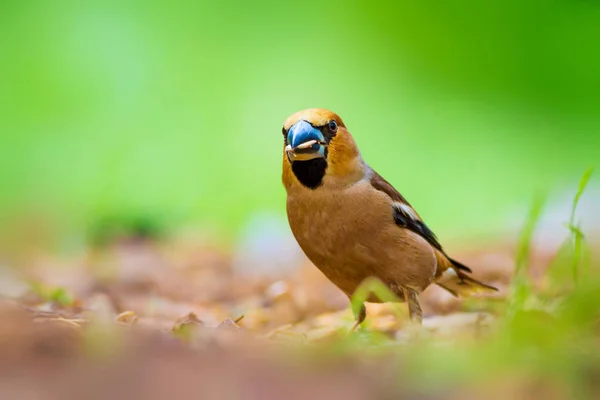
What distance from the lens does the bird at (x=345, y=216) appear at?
3.32 meters

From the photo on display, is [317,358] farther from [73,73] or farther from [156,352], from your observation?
[73,73]

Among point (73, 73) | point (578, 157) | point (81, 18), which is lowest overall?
point (578, 157)

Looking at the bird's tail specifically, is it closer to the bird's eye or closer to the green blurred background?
the bird's eye

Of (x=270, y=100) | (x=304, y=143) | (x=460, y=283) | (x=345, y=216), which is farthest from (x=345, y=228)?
(x=270, y=100)

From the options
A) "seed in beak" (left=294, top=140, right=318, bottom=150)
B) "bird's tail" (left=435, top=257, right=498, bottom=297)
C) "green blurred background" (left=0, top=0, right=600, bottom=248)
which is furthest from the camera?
"green blurred background" (left=0, top=0, right=600, bottom=248)

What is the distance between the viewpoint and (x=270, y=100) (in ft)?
31.3

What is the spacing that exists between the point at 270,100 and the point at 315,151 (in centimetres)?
627


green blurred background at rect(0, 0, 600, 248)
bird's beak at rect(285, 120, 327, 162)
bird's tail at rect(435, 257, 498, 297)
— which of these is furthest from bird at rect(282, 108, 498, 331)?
green blurred background at rect(0, 0, 600, 248)

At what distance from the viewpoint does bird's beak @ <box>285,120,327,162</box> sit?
331cm

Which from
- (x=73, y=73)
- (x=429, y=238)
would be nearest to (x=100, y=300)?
(x=429, y=238)

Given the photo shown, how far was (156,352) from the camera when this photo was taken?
178 cm

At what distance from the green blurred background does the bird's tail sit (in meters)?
3.78

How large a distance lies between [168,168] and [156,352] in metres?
7.28

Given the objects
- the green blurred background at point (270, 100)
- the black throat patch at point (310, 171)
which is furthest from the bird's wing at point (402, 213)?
the green blurred background at point (270, 100)
